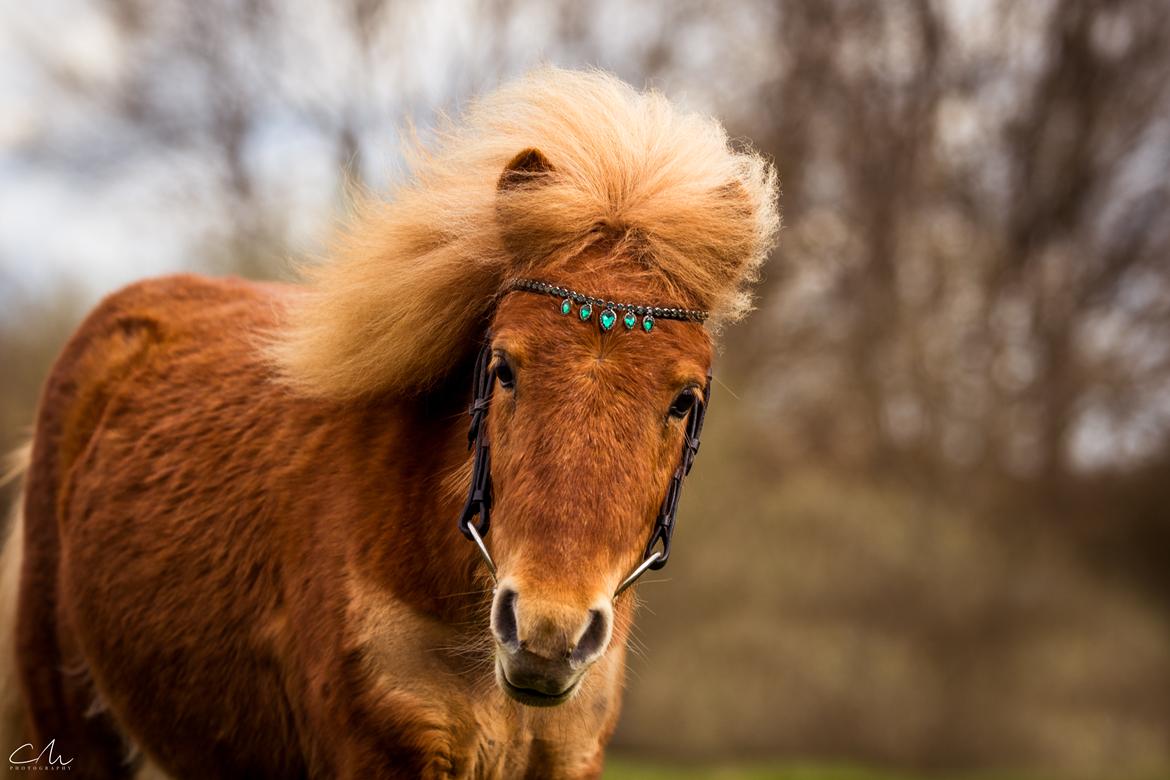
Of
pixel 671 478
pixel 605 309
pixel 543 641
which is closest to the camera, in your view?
pixel 543 641

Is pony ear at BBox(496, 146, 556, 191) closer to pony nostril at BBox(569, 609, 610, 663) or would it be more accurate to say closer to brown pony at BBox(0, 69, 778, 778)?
brown pony at BBox(0, 69, 778, 778)

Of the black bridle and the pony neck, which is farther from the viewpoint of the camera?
the pony neck

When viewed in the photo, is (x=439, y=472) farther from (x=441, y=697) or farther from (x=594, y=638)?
(x=594, y=638)

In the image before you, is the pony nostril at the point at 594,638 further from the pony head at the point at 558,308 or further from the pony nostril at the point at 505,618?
the pony nostril at the point at 505,618

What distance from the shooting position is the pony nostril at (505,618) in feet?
8.95

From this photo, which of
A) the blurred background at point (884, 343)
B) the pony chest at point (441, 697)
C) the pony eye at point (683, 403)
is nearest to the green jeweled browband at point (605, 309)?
the pony eye at point (683, 403)

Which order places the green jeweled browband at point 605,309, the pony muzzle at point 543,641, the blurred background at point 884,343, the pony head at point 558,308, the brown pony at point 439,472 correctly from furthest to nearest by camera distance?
the blurred background at point 884,343 → the green jeweled browband at point 605,309 → the brown pony at point 439,472 → the pony head at point 558,308 → the pony muzzle at point 543,641

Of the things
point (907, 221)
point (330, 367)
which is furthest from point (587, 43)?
point (330, 367)

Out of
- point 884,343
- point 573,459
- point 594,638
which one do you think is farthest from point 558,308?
point 884,343

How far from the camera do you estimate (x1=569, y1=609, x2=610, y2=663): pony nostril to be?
107 inches

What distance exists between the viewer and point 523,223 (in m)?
3.25

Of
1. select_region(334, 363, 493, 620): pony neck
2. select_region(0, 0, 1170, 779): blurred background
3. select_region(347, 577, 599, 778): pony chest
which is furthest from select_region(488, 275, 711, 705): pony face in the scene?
select_region(0, 0, 1170, 779): blurred background

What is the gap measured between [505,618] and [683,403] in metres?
0.75

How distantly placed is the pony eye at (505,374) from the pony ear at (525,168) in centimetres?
53
